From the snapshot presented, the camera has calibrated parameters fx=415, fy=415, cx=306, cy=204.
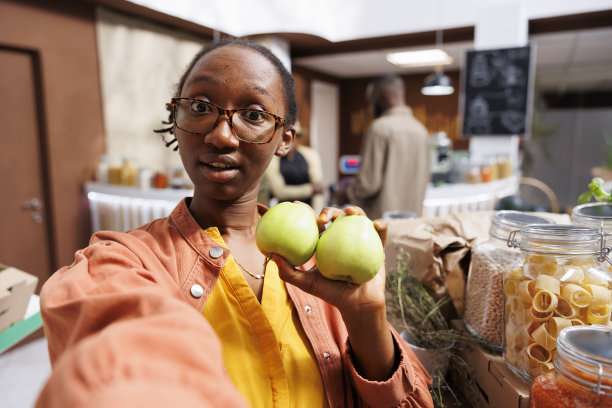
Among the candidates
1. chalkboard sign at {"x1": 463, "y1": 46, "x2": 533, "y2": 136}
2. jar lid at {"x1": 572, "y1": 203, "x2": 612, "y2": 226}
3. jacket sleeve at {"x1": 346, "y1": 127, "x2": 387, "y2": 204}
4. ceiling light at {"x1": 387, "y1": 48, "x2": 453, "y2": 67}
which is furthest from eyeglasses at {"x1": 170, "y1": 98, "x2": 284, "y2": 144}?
ceiling light at {"x1": 387, "y1": 48, "x2": 453, "y2": 67}

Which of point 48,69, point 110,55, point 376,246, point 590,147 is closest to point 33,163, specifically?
point 48,69

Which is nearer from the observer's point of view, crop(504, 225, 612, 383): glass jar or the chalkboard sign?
crop(504, 225, 612, 383): glass jar

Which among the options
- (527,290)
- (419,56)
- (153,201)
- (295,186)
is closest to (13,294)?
(527,290)

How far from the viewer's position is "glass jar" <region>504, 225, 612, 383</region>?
704mm

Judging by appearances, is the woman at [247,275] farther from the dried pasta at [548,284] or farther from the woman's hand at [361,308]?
the dried pasta at [548,284]

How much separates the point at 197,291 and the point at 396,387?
37 centimetres

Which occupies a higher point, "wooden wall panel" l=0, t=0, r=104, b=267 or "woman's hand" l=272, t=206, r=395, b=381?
"wooden wall panel" l=0, t=0, r=104, b=267

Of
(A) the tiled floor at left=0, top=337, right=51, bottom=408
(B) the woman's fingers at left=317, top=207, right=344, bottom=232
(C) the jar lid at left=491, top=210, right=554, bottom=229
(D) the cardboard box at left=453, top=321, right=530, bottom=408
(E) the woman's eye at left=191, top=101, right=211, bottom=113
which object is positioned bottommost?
(A) the tiled floor at left=0, top=337, right=51, bottom=408

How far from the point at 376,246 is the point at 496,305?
411 millimetres

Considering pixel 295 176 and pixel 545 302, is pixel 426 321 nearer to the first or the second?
pixel 545 302

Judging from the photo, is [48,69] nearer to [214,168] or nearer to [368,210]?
[368,210]

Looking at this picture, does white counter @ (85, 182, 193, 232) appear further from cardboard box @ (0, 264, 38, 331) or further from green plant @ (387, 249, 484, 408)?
green plant @ (387, 249, 484, 408)

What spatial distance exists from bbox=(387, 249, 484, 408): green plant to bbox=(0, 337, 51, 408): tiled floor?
86.7 inches

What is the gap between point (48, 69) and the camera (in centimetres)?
350
